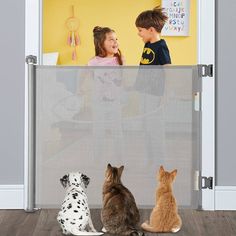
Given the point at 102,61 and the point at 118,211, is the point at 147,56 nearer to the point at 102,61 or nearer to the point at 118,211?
the point at 102,61

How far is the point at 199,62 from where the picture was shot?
425 centimetres

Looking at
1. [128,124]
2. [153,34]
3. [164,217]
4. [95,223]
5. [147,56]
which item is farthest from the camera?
[153,34]

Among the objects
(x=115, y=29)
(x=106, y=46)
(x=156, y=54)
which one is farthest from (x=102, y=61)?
(x=156, y=54)

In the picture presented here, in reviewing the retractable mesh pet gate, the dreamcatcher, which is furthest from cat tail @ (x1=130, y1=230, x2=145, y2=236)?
the dreamcatcher

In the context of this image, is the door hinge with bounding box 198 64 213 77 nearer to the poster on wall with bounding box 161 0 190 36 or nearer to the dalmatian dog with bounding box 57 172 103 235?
the poster on wall with bounding box 161 0 190 36

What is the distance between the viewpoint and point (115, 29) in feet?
15.5

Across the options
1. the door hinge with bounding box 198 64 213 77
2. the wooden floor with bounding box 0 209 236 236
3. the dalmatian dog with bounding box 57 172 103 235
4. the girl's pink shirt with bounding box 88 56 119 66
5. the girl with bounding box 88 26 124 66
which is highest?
the girl with bounding box 88 26 124 66

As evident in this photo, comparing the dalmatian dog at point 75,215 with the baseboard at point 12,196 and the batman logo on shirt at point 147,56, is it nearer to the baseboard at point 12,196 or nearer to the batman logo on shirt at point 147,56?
the baseboard at point 12,196

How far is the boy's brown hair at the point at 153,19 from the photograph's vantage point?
15.4ft

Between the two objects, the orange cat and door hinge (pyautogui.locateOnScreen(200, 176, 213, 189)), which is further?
door hinge (pyautogui.locateOnScreen(200, 176, 213, 189))

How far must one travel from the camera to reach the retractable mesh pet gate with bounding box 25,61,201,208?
4.18m

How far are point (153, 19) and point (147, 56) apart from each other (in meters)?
0.27

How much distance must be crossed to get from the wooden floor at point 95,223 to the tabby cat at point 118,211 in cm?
14

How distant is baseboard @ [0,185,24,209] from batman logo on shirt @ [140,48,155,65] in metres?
1.10
